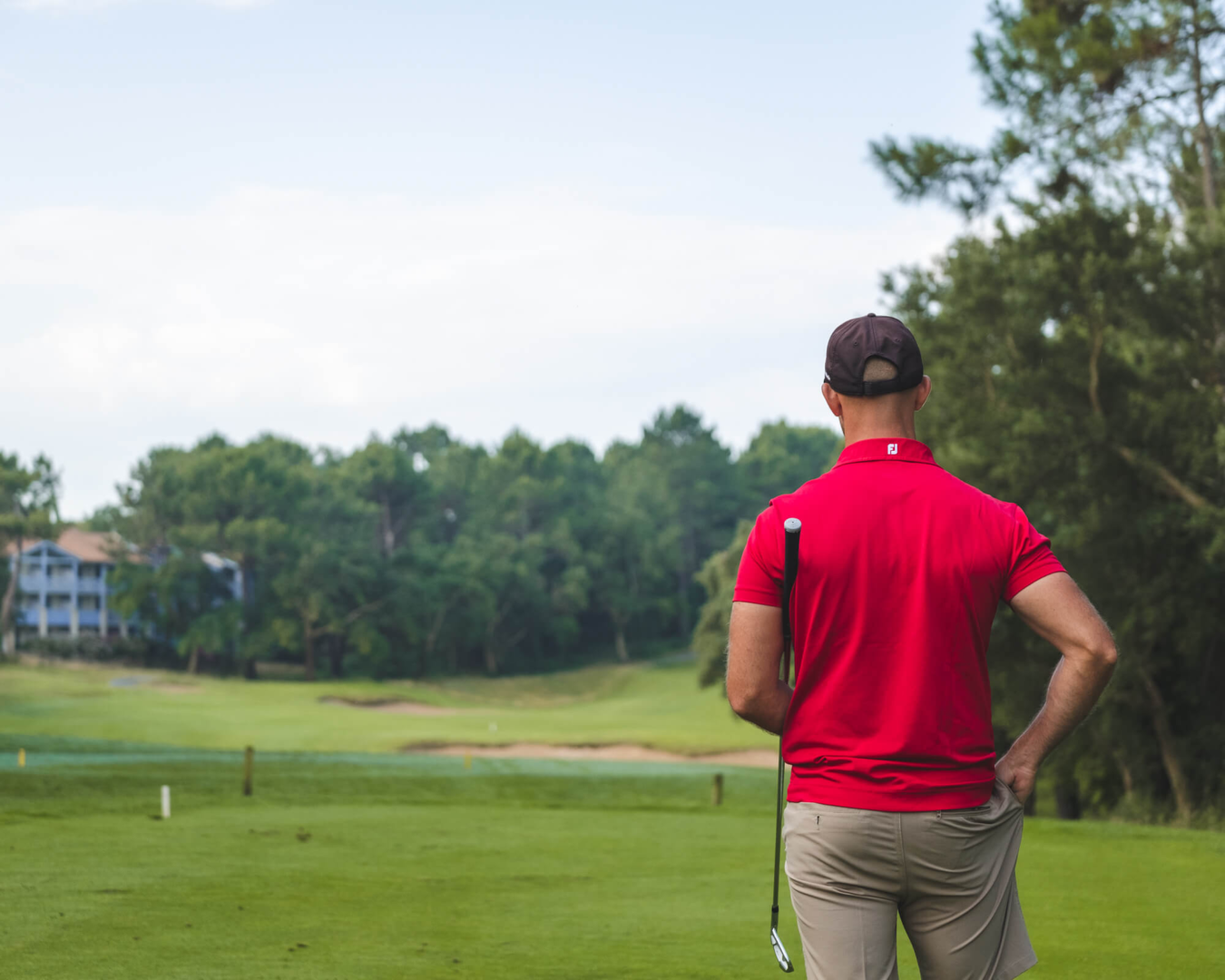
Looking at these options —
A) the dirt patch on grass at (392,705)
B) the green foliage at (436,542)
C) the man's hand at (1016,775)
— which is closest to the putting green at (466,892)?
the man's hand at (1016,775)

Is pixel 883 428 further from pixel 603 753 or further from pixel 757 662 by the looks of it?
pixel 603 753

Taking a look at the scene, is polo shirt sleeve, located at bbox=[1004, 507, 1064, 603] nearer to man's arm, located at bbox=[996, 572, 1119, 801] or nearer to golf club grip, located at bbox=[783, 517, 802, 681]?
man's arm, located at bbox=[996, 572, 1119, 801]

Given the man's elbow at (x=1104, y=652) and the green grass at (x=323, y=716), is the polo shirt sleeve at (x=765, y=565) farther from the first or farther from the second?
the green grass at (x=323, y=716)

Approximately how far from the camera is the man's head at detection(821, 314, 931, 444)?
8.01 ft

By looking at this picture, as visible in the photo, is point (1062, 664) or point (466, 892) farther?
point (466, 892)

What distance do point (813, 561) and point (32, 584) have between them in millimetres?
76545

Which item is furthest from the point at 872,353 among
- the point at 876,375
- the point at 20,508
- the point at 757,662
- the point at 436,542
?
the point at 436,542

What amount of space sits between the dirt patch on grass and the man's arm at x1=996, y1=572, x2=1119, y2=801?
49.3 metres

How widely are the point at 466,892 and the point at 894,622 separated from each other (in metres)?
7.21

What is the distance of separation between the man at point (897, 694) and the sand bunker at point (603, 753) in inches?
1195

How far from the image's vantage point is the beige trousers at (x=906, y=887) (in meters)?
2.27

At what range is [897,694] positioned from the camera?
2268 mm

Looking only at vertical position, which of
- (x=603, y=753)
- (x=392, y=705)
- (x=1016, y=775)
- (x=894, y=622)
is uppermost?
(x=894, y=622)

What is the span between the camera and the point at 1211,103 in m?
17.4
